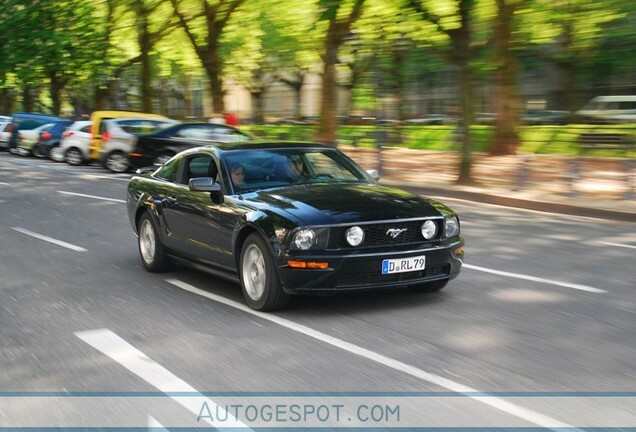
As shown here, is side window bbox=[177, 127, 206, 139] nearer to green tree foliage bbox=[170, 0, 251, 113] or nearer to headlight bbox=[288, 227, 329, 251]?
green tree foliage bbox=[170, 0, 251, 113]

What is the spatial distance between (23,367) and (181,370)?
3.52ft

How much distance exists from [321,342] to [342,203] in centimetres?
140

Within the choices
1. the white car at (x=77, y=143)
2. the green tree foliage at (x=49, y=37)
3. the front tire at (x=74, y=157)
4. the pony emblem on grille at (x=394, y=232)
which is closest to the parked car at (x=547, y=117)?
the white car at (x=77, y=143)

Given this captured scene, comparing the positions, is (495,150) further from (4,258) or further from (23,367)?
(23,367)

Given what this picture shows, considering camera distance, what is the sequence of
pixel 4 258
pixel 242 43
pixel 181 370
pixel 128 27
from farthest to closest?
1. pixel 242 43
2. pixel 128 27
3. pixel 4 258
4. pixel 181 370

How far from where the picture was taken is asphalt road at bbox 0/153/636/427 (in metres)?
5.00

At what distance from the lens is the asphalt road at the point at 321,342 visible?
500 centimetres

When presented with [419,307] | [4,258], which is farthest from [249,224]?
[4,258]

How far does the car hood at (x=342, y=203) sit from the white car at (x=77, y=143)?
2199cm

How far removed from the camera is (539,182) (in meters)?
19.1

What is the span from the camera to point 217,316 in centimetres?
732

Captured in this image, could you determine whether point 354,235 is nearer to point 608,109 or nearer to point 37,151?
point 37,151

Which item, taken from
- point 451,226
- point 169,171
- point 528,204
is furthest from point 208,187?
point 528,204

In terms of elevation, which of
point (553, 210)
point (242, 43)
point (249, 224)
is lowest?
point (553, 210)
